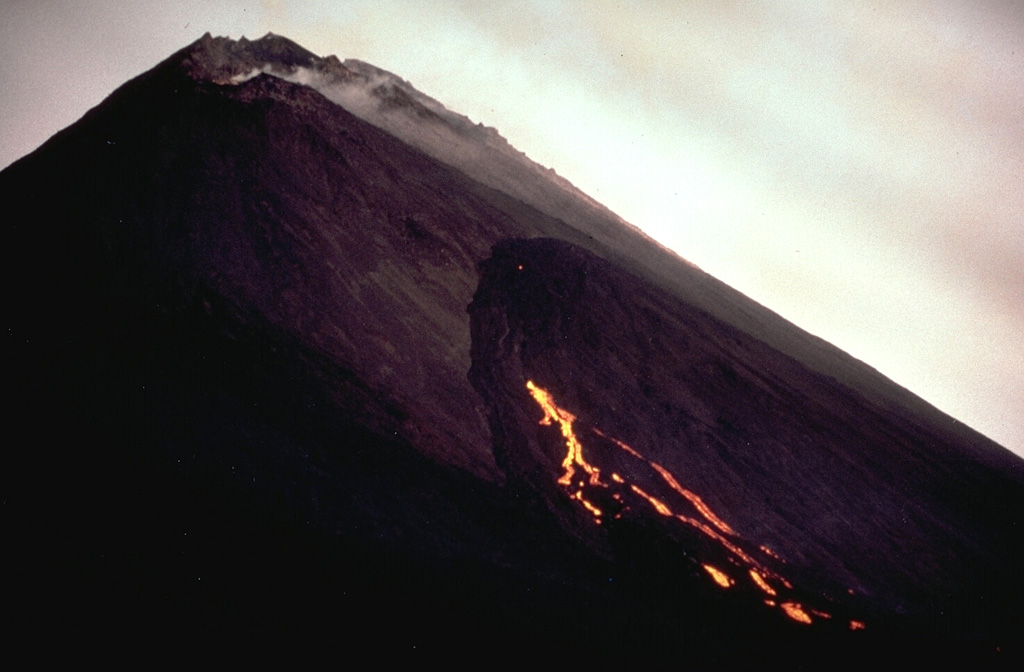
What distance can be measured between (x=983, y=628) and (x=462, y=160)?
23.0 m

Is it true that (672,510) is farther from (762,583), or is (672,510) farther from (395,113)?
(395,113)

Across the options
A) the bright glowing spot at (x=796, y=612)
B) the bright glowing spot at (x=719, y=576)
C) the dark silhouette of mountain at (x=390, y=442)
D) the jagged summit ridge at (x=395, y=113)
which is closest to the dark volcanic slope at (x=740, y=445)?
the dark silhouette of mountain at (x=390, y=442)

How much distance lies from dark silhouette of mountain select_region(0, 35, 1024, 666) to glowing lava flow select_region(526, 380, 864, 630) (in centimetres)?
5

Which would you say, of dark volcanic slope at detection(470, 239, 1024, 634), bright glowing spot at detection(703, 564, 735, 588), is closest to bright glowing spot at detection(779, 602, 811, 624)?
dark volcanic slope at detection(470, 239, 1024, 634)

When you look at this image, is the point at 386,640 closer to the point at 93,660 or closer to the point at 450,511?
the point at 450,511

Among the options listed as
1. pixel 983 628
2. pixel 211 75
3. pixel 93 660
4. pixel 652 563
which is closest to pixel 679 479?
pixel 652 563

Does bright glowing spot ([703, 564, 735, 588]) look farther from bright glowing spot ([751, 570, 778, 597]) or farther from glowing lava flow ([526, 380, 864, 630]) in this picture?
bright glowing spot ([751, 570, 778, 597])

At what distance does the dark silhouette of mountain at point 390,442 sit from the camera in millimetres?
6523

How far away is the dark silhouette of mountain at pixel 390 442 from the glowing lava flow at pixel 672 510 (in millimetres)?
53

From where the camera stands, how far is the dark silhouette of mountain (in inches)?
257

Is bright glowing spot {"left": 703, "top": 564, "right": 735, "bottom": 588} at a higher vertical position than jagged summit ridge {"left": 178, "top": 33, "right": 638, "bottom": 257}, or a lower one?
lower

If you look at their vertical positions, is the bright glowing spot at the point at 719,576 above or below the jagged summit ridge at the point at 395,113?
below

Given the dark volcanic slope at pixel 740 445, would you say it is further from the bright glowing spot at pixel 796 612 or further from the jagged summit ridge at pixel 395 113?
the jagged summit ridge at pixel 395 113

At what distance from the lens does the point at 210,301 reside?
9680mm
